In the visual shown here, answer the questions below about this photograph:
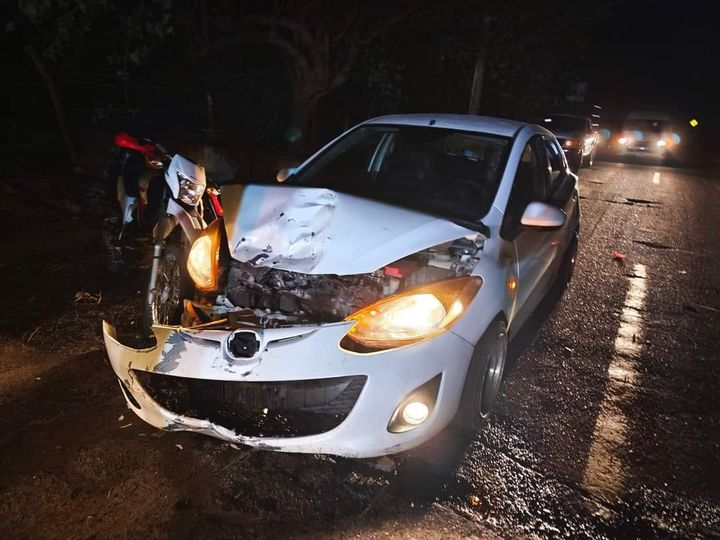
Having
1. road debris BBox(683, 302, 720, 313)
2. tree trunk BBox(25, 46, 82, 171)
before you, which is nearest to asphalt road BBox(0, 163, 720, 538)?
road debris BBox(683, 302, 720, 313)

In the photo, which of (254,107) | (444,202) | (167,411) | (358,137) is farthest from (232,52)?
(167,411)

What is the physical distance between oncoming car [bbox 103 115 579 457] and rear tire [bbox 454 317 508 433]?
0.01 metres

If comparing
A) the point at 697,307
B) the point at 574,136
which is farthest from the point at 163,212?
the point at 574,136

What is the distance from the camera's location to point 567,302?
515 cm

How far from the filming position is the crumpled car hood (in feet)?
9.37

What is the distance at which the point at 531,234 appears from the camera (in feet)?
12.2

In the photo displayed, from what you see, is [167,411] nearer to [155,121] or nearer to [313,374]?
[313,374]

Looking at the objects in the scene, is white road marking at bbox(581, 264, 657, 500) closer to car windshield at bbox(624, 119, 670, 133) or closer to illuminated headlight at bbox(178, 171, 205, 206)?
illuminated headlight at bbox(178, 171, 205, 206)

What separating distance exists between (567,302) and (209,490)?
381 centimetres

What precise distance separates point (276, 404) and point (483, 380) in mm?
1158

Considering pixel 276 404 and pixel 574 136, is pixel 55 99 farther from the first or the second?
pixel 574 136

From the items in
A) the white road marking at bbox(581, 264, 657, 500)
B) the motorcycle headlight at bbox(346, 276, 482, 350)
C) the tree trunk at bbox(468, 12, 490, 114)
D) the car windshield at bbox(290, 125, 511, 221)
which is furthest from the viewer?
the tree trunk at bbox(468, 12, 490, 114)

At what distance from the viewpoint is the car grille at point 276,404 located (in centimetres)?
238

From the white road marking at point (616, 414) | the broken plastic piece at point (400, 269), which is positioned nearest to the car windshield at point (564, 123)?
the white road marking at point (616, 414)
